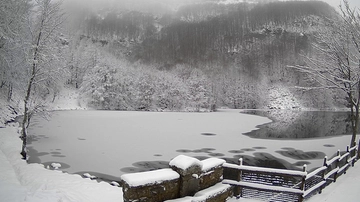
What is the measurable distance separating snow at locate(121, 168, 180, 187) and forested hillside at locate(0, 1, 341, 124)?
34.7m

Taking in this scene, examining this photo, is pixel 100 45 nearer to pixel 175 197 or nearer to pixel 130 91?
pixel 130 91

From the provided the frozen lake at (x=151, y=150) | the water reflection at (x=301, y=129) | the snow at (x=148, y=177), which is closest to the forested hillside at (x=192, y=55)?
the water reflection at (x=301, y=129)

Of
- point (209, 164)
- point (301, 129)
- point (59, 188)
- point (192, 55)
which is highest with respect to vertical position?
point (192, 55)

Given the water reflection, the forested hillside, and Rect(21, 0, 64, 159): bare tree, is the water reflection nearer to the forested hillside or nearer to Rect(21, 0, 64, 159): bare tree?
the forested hillside

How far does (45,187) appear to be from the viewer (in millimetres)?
9000

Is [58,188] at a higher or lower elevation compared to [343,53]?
lower

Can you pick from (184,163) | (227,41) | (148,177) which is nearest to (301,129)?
(184,163)

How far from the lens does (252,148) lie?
1948 centimetres

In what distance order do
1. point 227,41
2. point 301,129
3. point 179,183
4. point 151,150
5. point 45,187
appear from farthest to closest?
point 227,41, point 301,129, point 151,150, point 45,187, point 179,183

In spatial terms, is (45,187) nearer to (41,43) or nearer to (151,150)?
(151,150)

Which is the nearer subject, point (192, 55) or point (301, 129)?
point (301, 129)

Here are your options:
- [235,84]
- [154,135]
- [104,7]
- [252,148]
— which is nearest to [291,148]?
[252,148]

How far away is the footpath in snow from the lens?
297 inches

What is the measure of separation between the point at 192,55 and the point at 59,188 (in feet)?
389
